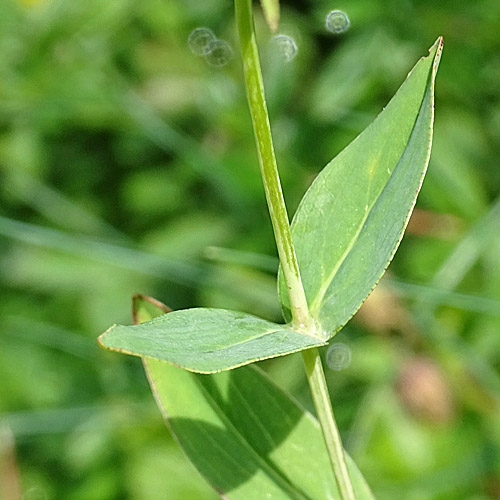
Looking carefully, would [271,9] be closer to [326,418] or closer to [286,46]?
[326,418]

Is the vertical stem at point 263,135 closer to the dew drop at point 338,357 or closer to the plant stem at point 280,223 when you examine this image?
the plant stem at point 280,223

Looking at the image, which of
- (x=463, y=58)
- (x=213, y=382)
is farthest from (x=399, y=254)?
(x=213, y=382)

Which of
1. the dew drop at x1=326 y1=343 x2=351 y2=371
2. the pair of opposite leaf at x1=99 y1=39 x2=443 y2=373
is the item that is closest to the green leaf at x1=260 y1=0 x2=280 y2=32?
the pair of opposite leaf at x1=99 y1=39 x2=443 y2=373

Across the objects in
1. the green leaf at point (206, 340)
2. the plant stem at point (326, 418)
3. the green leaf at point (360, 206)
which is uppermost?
the green leaf at point (360, 206)

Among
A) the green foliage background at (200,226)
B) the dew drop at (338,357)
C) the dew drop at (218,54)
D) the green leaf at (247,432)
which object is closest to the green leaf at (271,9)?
the green leaf at (247,432)

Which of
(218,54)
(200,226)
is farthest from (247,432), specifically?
(218,54)

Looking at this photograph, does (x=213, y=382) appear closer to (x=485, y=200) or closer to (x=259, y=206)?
(x=259, y=206)
